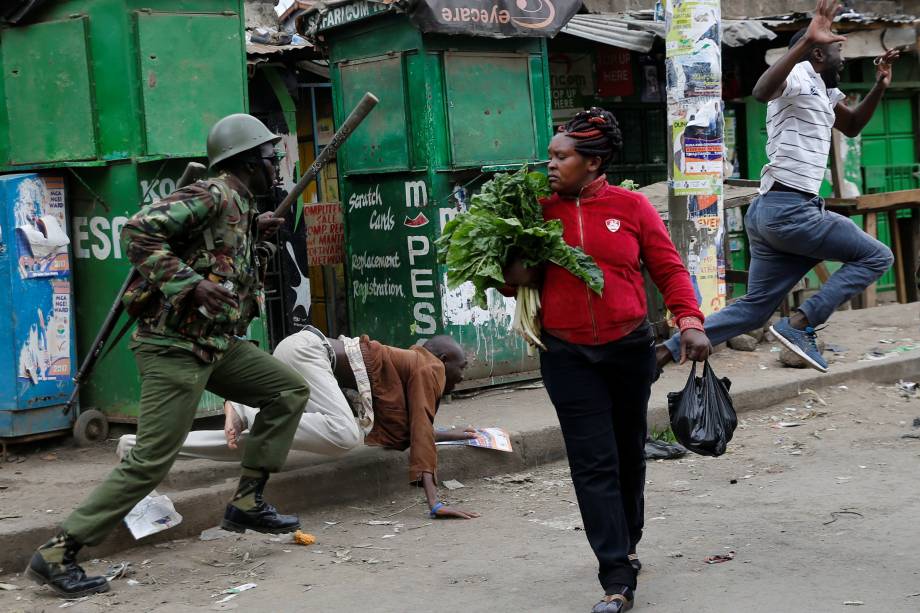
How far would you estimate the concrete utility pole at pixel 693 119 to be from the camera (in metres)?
7.80

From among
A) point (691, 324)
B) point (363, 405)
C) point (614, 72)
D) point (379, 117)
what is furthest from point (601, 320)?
point (614, 72)

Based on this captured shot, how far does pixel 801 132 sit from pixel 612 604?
10.4 ft

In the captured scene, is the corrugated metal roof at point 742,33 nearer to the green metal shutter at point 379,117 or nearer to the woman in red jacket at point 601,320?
the green metal shutter at point 379,117

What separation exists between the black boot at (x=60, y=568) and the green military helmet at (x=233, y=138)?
1632 millimetres

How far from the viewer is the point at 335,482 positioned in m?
5.96

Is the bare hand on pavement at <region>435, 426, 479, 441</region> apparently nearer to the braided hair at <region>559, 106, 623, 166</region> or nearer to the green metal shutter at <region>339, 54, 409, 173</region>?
the green metal shutter at <region>339, 54, 409, 173</region>

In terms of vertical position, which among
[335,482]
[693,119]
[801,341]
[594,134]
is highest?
[693,119]

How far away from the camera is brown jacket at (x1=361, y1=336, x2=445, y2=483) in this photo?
574cm

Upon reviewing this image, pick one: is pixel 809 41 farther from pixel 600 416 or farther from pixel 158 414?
pixel 158 414

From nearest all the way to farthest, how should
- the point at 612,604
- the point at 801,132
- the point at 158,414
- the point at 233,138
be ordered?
the point at 612,604
the point at 158,414
the point at 233,138
the point at 801,132

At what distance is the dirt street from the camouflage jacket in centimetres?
98

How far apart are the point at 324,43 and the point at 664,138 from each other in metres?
4.55

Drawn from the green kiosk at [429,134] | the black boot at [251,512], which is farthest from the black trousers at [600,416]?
the green kiosk at [429,134]

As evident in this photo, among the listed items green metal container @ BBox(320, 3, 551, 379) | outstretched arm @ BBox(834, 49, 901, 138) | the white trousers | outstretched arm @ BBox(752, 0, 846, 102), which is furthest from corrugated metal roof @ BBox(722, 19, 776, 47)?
the white trousers
